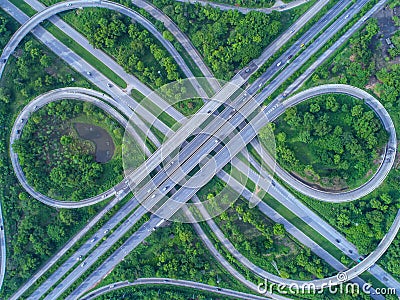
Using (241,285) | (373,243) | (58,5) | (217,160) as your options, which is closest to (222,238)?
(241,285)

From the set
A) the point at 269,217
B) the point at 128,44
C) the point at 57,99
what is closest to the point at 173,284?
the point at 269,217

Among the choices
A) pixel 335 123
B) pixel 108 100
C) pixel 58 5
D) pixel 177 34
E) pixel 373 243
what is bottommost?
pixel 373 243

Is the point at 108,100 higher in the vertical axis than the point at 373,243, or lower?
higher

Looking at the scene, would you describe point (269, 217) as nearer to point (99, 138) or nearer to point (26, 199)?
point (99, 138)

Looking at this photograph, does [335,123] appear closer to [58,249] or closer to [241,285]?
[241,285]

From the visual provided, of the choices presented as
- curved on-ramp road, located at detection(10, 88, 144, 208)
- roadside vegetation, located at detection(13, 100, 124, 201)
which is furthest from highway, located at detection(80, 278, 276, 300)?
roadside vegetation, located at detection(13, 100, 124, 201)
